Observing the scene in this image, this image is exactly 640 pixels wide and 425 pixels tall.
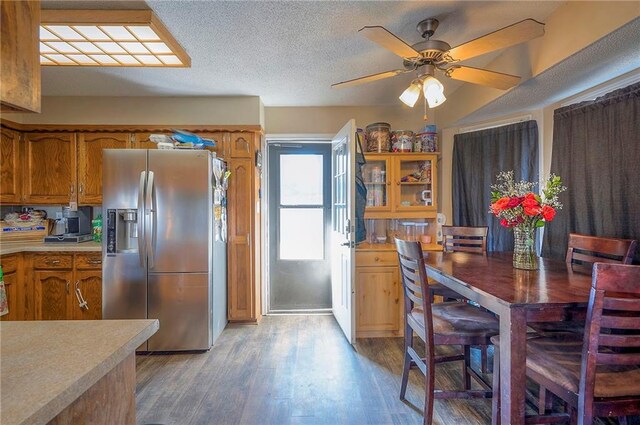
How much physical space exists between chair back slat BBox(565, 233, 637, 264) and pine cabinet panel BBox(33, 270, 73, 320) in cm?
423

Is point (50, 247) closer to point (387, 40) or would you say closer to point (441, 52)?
point (387, 40)

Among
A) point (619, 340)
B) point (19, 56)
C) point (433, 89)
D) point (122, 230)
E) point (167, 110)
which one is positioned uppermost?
point (167, 110)

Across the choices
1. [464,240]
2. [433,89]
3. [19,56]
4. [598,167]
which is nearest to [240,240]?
[464,240]

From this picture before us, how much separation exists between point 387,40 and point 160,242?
2351 mm

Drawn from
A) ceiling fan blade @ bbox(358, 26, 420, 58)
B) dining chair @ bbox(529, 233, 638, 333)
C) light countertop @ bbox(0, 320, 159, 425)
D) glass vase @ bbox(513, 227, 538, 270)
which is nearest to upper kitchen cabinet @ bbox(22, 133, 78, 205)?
light countertop @ bbox(0, 320, 159, 425)

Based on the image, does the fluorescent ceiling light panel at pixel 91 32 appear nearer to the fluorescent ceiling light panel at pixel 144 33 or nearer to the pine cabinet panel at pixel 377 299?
the fluorescent ceiling light panel at pixel 144 33

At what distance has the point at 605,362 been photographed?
3.92 feet

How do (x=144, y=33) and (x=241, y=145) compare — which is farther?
(x=241, y=145)

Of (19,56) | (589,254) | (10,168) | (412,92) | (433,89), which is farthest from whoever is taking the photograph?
(10,168)

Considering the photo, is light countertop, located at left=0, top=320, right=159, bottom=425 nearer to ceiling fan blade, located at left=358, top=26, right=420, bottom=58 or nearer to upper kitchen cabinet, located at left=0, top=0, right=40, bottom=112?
upper kitchen cabinet, located at left=0, top=0, right=40, bottom=112

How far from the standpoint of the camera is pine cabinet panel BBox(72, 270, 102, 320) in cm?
297

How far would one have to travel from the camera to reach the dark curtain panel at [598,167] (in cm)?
203

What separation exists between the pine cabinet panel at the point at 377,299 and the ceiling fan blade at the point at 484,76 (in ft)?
5.79

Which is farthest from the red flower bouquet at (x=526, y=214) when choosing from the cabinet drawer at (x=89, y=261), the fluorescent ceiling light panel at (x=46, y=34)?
the cabinet drawer at (x=89, y=261)
